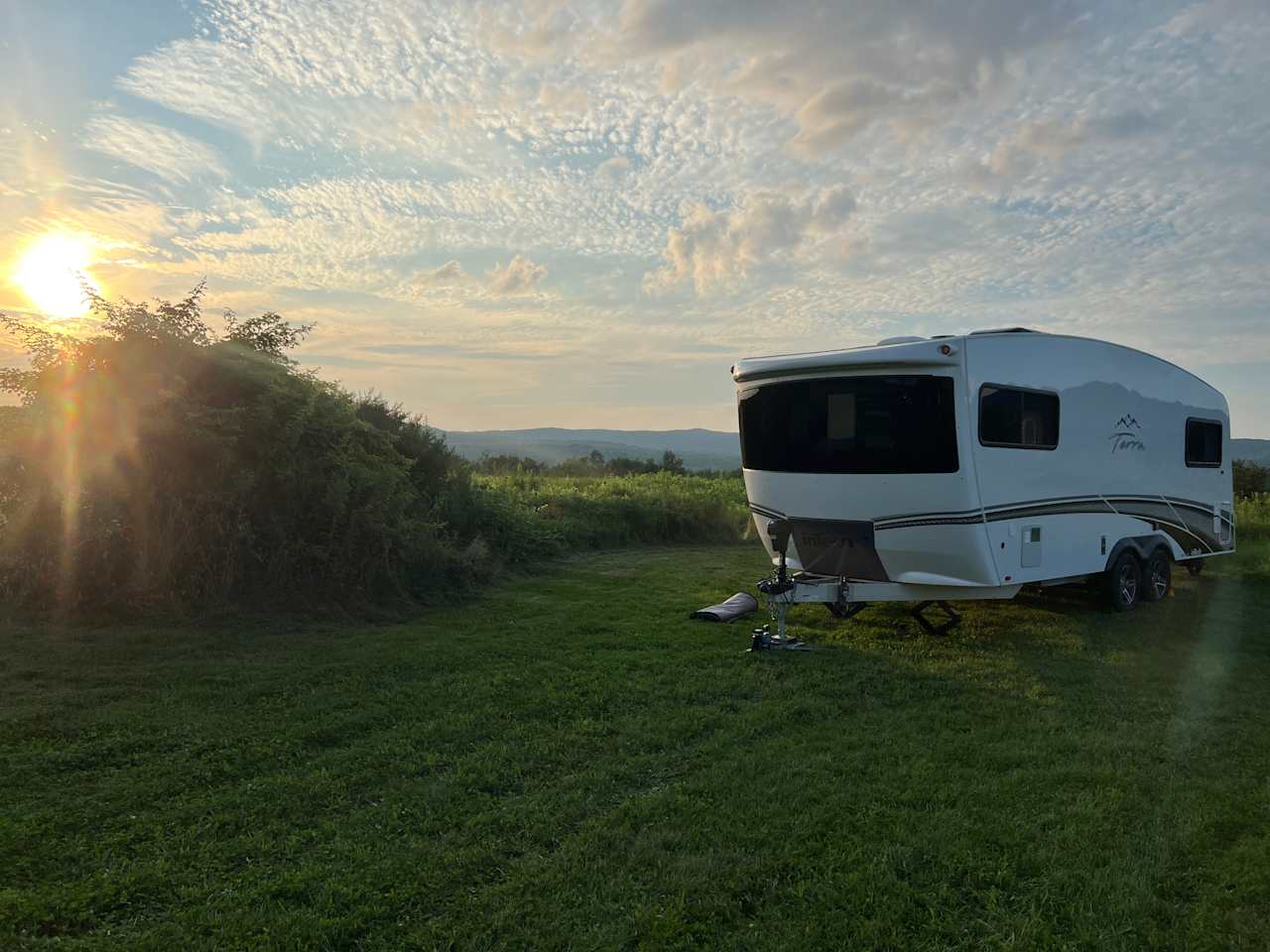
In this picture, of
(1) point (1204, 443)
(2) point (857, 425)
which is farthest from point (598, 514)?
(1) point (1204, 443)

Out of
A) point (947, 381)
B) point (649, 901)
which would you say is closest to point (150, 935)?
point (649, 901)

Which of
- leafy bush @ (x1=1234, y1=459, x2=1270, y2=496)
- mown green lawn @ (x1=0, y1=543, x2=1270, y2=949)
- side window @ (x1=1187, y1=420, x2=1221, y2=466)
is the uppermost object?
side window @ (x1=1187, y1=420, x2=1221, y2=466)

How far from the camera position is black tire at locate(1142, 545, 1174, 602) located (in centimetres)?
1030

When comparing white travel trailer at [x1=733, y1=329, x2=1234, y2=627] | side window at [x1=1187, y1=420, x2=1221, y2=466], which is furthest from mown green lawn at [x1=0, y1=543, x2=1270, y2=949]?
side window at [x1=1187, y1=420, x2=1221, y2=466]

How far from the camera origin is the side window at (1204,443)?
10.9m

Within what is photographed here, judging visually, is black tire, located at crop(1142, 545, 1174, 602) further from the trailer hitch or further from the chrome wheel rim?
the trailer hitch

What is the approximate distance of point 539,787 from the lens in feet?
15.7

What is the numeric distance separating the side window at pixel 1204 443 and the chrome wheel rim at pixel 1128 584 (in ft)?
6.40

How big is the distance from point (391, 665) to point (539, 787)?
2975mm

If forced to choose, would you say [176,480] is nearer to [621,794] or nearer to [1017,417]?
[621,794]

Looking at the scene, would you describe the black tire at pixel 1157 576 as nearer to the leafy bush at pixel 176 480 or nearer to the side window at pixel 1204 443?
the side window at pixel 1204 443

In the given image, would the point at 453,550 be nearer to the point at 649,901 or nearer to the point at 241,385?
the point at 241,385

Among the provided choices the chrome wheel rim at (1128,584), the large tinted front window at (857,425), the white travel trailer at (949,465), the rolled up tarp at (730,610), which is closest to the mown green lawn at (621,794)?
the white travel trailer at (949,465)

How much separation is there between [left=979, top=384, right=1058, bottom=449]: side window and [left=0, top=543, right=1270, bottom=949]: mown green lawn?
211cm
